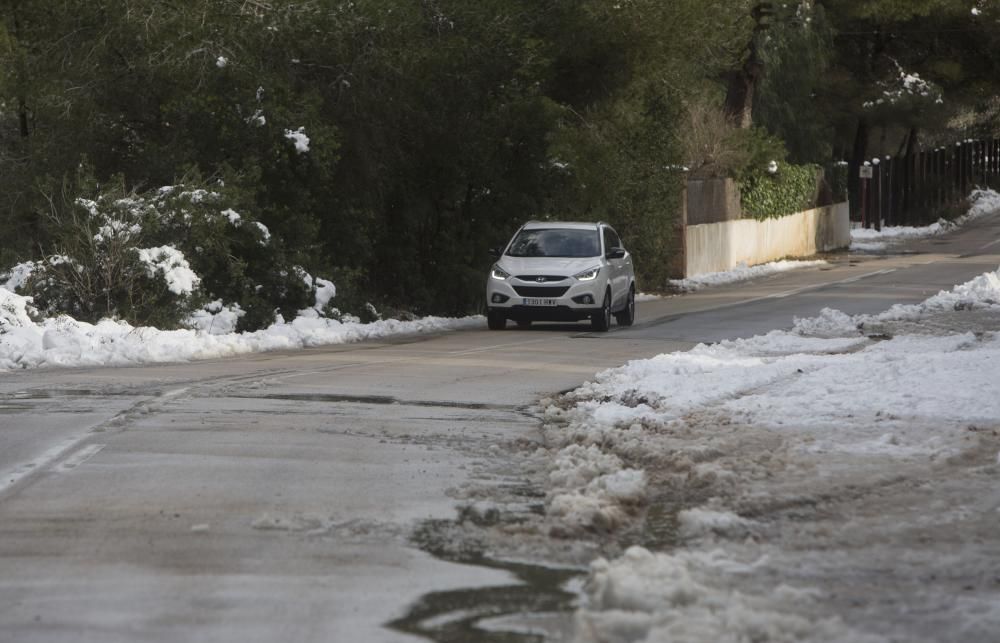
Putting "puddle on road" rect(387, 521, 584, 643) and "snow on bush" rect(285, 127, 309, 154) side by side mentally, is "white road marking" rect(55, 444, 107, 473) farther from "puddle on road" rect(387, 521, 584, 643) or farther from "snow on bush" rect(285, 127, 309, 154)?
"snow on bush" rect(285, 127, 309, 154)

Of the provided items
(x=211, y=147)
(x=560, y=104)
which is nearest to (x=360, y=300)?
(x=211, y=147)

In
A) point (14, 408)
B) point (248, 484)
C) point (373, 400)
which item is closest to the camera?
point (248, 484)

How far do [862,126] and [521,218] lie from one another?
4555cm

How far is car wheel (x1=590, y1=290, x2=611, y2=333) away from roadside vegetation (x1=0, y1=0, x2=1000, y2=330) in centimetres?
392

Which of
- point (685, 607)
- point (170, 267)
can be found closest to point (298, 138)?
point (170, 267)

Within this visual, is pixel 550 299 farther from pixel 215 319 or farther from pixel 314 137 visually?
pixel 215 319

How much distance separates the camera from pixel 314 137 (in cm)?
2675

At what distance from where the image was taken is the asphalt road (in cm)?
697

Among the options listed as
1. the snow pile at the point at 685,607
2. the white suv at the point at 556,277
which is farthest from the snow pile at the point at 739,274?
the snow pile at the point at 685,607

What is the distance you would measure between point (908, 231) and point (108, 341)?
60332 mm

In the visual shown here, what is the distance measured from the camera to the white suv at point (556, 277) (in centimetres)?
2694

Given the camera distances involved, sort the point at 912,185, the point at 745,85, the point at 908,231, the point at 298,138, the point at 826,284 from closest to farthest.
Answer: the point at 298,138, the point at 826,284, the point at 745,85, the point at 908,231, the point at 912,185

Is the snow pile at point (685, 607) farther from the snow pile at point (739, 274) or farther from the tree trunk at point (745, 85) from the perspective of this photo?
the tree trunk at point (745, 85)

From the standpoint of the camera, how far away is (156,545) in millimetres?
8320
